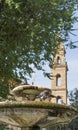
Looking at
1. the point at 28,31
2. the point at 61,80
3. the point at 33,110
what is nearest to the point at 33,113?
the point at 33,110

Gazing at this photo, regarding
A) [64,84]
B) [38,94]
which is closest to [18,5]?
[38,94]

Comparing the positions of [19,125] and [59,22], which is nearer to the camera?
[19,125]

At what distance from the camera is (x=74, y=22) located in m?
23.5

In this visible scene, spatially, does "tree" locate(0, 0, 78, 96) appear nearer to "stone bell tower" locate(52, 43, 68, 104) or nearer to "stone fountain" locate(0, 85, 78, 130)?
"stone fountain" locate(0, 85, 78, 130)

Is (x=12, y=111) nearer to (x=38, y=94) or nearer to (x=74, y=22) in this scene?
(x=38, y=94)

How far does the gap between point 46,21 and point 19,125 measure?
10.8 m

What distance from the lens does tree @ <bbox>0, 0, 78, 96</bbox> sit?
2028cm

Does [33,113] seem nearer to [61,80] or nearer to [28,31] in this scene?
[28,31]

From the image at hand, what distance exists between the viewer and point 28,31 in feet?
67.6

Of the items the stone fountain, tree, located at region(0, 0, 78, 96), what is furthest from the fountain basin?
tree, located at region(0, 0, 78, 96)

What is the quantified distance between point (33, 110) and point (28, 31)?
10288 millimetres

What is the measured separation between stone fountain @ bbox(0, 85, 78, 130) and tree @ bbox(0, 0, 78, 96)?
26.8 feet

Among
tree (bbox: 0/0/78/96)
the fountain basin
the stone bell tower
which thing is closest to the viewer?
the fountain basin

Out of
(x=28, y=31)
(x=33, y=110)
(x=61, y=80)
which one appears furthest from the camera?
(x=61, y=80)
